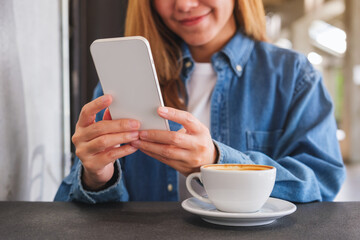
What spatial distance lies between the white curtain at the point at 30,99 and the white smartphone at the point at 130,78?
386mm

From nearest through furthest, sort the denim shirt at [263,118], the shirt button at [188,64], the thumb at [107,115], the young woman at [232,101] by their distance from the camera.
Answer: the thumb at [107,115], the young woman at [232,101], the denim shirt at [263,118], the shirt button at [188,64]

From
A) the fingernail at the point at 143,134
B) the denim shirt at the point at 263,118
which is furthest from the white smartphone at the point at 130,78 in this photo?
the denim shirt at the point at 263,118

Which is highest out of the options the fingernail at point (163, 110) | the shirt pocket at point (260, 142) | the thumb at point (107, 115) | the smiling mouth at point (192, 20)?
the smiling mouth at point (192, 20)

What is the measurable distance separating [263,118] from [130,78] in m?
0.62

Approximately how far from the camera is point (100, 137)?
772mm

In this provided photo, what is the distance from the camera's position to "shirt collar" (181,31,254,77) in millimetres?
1273

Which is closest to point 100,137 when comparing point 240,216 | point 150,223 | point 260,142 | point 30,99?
point 150,223

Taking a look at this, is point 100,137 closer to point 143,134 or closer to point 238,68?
point 143,134

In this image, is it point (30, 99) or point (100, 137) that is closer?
point (100, 137)

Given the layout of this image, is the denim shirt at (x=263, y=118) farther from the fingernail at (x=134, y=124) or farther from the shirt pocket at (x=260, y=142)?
the fingernail at (x=134, y=124)

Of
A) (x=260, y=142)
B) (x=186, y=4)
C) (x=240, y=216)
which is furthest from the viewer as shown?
(x=260, y=142)

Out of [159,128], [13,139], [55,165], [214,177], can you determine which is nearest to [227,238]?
[214,177]

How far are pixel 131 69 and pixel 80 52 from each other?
138 cm

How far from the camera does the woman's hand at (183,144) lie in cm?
75
